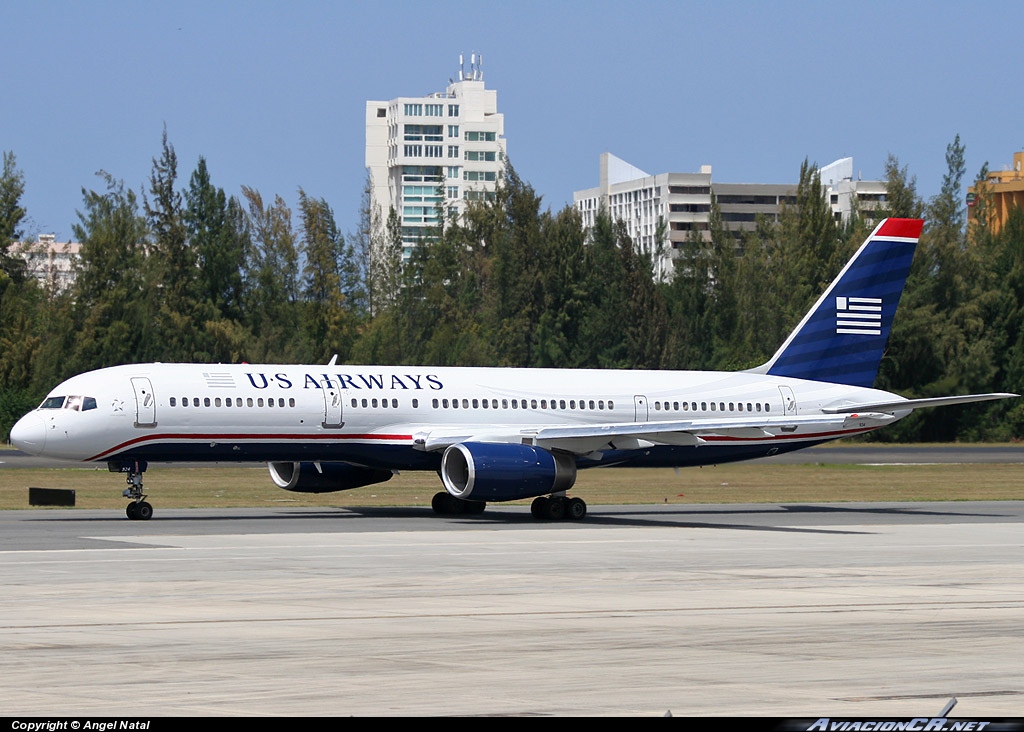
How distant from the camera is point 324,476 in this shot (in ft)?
125

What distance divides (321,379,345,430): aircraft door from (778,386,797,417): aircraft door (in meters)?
12.5

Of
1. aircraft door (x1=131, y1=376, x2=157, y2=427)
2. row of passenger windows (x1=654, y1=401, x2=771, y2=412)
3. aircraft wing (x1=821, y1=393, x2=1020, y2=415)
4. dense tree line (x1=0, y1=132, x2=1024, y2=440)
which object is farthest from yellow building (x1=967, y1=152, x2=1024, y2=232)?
aircraft door (x1=131, y1=376, x2=157, y2=427)

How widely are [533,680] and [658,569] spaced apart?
11.2 meters

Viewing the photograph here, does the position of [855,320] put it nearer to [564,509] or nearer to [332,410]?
[564,509]

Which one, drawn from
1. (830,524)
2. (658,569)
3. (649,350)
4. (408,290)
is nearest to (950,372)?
(649,350)

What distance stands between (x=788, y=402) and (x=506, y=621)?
2487cm

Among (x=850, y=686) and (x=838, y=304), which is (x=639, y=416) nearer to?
(x=838, y=304)

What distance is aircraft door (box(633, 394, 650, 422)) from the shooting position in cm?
3994

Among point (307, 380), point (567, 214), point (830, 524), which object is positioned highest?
point (567, 214)

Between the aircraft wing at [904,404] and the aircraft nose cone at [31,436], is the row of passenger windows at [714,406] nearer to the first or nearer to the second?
the aircraft wing at [904,404]

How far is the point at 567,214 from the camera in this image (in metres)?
108

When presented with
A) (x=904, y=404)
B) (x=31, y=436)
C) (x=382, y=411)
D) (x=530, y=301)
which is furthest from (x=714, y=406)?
(x=530, y=301)

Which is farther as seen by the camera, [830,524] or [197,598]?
[830,524]

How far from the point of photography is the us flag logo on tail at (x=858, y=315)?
4266cm
